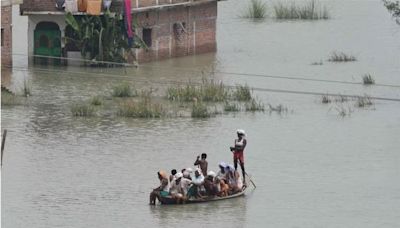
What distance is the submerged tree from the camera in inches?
1905

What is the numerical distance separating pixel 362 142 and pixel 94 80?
449 inches

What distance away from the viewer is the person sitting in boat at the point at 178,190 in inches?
1159

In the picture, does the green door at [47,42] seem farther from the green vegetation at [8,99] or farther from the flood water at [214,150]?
the green vegetation at [8,99]

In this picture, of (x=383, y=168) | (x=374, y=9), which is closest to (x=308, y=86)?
(x=383, y=168)

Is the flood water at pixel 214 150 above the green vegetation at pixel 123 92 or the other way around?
the other way around

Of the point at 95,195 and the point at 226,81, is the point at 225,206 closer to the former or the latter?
the point at 95,195

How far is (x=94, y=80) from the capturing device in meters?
46.5

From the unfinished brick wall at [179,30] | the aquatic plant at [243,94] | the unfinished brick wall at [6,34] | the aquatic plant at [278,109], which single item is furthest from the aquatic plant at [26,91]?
the unfinished brick wall at [179,30]

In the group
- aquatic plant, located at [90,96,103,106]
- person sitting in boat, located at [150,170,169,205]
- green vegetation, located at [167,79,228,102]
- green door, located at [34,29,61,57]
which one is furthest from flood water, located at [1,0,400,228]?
green vegetation, located at [167,79,228,102]

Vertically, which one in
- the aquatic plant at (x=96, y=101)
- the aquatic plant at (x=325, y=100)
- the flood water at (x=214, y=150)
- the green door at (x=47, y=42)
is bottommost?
the flood water at (x=214, y=150)

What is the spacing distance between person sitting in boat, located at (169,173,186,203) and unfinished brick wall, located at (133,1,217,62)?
2066 centimetres

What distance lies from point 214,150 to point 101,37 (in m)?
13.1

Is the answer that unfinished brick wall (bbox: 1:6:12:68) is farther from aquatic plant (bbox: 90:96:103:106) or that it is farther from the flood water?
aquatic plant (bbox: 90:96:103:106)

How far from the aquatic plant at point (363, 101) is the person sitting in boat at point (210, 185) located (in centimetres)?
1305
